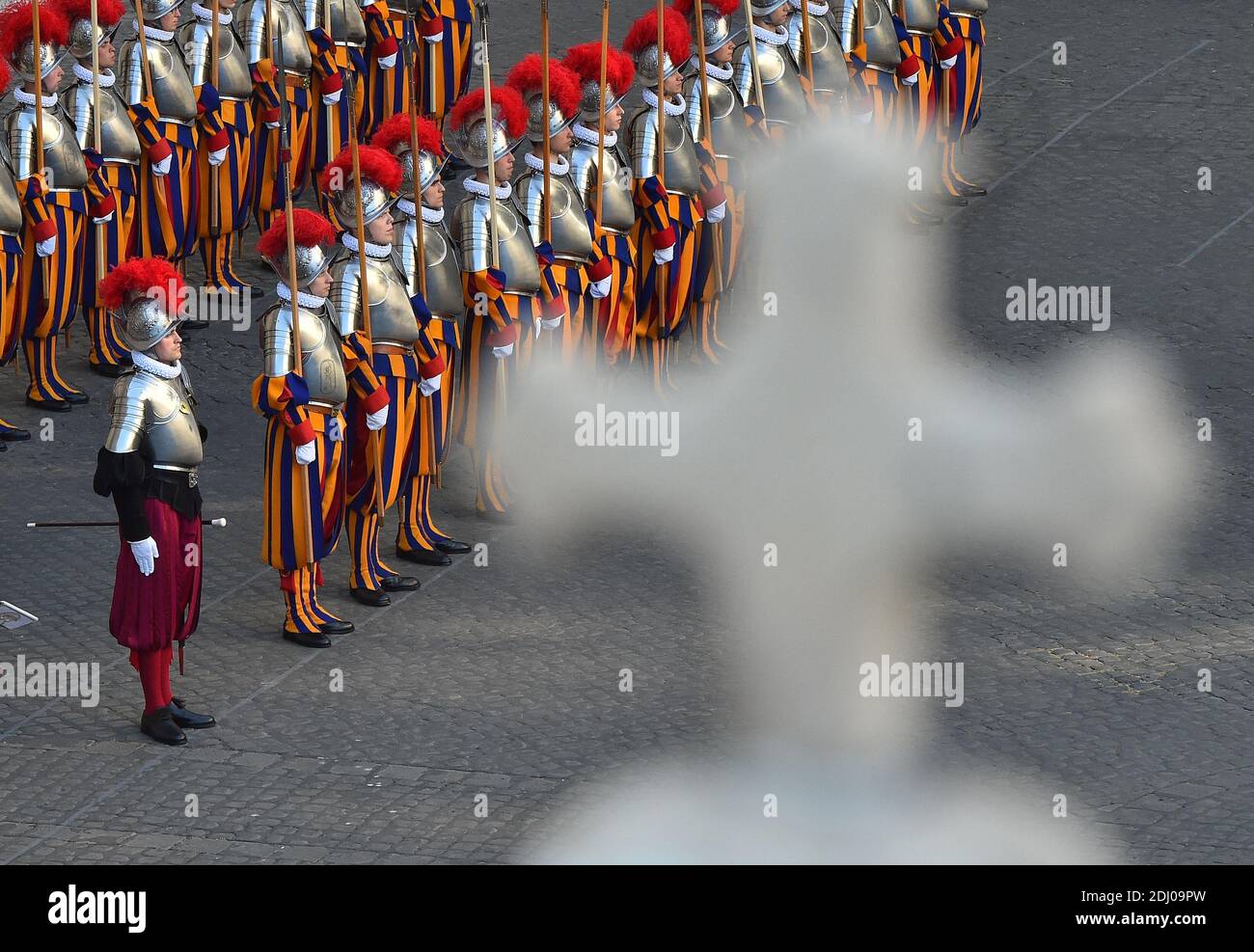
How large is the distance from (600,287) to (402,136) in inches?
72.5

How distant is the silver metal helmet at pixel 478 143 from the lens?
48.0 feet

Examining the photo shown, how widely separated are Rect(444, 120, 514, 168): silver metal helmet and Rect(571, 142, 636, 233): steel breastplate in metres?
0.96

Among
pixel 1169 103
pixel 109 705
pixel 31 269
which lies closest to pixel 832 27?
pixel 1169 103

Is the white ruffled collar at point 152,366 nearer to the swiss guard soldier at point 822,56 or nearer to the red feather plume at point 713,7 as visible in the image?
the red feather plume at point 713,7

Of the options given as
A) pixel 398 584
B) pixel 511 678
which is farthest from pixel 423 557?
pixel 511 678

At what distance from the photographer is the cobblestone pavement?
11.5 metres

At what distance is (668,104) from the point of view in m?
16.5

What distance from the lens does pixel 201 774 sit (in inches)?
470

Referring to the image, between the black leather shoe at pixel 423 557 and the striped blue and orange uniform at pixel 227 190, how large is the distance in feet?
13.1

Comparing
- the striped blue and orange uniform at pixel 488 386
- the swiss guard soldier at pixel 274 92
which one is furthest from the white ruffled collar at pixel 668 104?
the swiss guard soldier at pixel 274 92

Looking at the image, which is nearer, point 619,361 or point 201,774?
point 201,774

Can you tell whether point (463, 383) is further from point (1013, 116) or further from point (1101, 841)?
point (1013, 116)

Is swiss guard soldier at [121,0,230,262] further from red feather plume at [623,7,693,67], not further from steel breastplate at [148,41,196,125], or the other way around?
red feather plume at [623,7,693,67]

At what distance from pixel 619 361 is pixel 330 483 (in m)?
3.32
